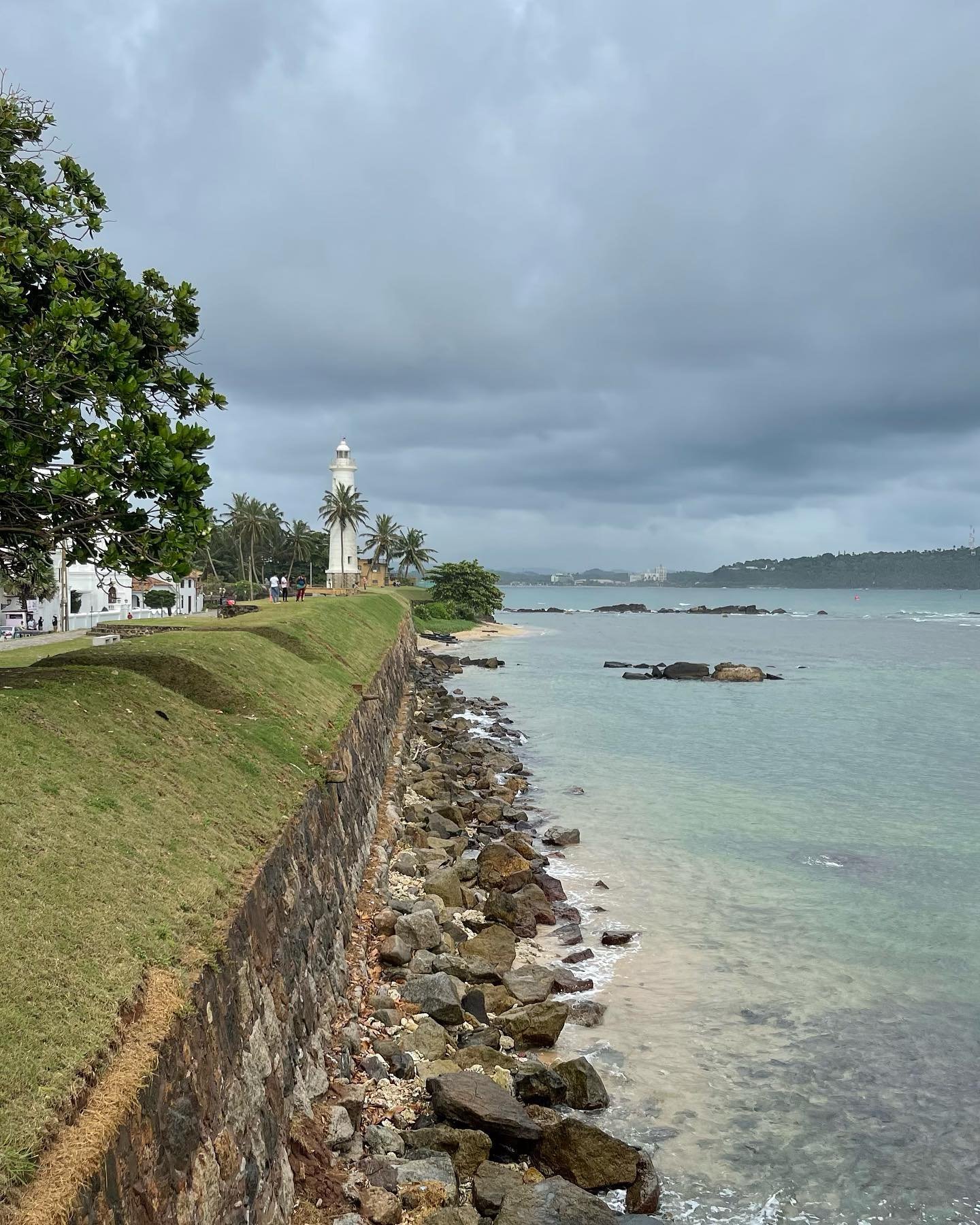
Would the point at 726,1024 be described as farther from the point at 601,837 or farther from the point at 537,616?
the point at 537,616

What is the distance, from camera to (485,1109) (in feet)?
31.1

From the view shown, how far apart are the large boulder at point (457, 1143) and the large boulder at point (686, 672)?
57509 mm

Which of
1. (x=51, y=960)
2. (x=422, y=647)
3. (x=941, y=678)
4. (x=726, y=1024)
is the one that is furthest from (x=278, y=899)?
(x=422, y=647)

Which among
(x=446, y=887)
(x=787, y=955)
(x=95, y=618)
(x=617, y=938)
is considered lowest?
(x=787, y=955)

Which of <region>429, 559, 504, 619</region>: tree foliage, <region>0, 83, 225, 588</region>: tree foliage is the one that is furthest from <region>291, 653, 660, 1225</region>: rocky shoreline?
<region>429, 559, 504, 619</region>: tree foliage

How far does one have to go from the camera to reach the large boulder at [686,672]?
6600 centimetres

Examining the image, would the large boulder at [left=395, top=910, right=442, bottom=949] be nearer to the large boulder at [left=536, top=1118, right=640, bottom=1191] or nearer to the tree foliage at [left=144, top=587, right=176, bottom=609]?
the large boulder at [left=536, top=1118, right=640, bottom=1191]

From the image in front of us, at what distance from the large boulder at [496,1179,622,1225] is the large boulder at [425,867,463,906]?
9.04 meters

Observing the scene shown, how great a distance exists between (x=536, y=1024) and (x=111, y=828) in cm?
680

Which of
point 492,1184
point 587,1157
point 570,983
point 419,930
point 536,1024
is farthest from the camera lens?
point 419,930

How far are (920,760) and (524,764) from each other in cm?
1632

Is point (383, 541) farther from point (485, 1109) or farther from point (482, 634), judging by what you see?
point (485, 1109)

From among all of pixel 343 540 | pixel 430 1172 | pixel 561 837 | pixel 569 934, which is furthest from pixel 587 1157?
pixel 343 540

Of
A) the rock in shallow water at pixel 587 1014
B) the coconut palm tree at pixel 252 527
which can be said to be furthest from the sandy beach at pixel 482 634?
the rock in shallow water at pixel 587 1014
